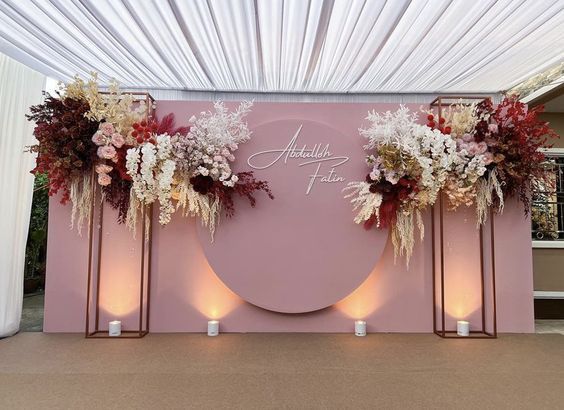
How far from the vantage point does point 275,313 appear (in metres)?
3.54

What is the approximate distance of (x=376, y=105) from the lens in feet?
11.9

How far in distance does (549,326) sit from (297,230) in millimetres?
3235

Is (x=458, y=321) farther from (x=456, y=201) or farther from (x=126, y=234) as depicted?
(x=126, y=234)

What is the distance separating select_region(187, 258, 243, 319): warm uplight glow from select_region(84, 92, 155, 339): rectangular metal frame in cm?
41

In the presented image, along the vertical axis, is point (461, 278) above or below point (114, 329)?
above

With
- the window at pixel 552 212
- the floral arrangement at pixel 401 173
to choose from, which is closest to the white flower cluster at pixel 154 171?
the floral arrangement at pixel 401 173

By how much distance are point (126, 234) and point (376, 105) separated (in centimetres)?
268

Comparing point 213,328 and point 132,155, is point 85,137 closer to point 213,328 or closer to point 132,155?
point 132,155

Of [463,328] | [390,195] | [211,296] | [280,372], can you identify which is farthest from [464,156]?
[211,296]

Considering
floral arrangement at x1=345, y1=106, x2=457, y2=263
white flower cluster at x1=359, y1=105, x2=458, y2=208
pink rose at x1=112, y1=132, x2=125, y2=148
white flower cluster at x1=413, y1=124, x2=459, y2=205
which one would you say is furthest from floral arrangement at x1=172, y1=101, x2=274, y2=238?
white flower cluster at x1=413, y1=124, x2=459, y2=205

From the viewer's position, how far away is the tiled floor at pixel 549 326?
13.1 ft

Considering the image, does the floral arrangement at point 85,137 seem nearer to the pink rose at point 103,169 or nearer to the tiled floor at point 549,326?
the pink rose at point 103,169

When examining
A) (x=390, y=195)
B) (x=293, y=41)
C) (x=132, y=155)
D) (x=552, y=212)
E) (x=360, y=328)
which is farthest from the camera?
(x=552, y=212)

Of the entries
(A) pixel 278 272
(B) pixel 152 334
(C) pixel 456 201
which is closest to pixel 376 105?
(C) pixel 456 201
